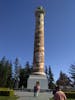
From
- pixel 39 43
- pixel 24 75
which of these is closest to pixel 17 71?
pixel 24 75

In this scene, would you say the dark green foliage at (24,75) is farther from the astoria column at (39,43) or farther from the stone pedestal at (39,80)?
the stone pedestal at (39,80)

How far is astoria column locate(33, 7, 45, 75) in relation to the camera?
43.8 metres

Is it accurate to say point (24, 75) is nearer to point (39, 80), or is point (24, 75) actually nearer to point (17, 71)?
point (17, 71)

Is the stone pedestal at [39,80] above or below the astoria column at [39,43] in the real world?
below

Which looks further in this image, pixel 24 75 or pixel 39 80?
pixel 24 75

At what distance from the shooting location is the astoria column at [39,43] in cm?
4378

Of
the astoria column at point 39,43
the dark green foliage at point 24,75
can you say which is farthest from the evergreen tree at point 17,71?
the astoria column at point 39,43

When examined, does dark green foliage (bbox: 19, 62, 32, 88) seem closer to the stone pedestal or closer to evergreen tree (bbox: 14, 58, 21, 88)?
evergreen tree (bbox: 14, 58, 21, 88)

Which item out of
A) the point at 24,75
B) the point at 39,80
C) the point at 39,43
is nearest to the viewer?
the point at 39,80

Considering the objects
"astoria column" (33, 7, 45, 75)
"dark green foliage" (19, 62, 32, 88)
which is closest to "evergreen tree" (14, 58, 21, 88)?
"dark green foliage" (19, 62, 32, 88)

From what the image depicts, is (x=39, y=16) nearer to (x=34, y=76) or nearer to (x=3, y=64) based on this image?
(x=34, y=76)

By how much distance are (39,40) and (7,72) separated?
1531 inches

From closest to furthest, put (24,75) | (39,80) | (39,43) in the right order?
(39,80) → (39,43) → (24,75)

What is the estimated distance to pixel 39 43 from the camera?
147 ft
